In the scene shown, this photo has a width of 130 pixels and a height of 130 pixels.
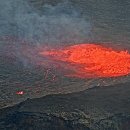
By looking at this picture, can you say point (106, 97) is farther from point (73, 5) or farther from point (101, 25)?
point (73, 5)

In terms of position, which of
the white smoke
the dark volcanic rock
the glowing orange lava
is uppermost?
the white smoke

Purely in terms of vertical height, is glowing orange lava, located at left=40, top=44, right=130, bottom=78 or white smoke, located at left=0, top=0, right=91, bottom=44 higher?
white smoke, located at left=0, top=0, right=91, bottom=44

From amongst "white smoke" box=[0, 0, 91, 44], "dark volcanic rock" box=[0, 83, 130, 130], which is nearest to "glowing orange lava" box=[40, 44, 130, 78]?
"white smoke" box=[0, 0, 91, 44]

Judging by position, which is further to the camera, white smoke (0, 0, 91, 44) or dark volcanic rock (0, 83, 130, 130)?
white smoke (0, 0, 91, 44)

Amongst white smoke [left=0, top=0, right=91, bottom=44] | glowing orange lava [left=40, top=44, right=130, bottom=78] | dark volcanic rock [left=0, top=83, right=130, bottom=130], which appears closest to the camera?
dark volcanic rock [left=0, top=83, right=130, bottom=130]

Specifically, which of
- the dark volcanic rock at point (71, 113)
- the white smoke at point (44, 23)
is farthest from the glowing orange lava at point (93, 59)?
the dark volcanic rock at point (71, 113)

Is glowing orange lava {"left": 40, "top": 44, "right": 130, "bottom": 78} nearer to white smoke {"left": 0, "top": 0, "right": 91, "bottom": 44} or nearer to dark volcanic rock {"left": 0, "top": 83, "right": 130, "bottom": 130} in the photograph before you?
white smoke {"left": 0, "top": 0, "right": 91, "bottom": 44}

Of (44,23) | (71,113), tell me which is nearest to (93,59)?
(71,113)

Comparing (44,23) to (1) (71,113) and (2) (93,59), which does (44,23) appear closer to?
(2) (93,59)
